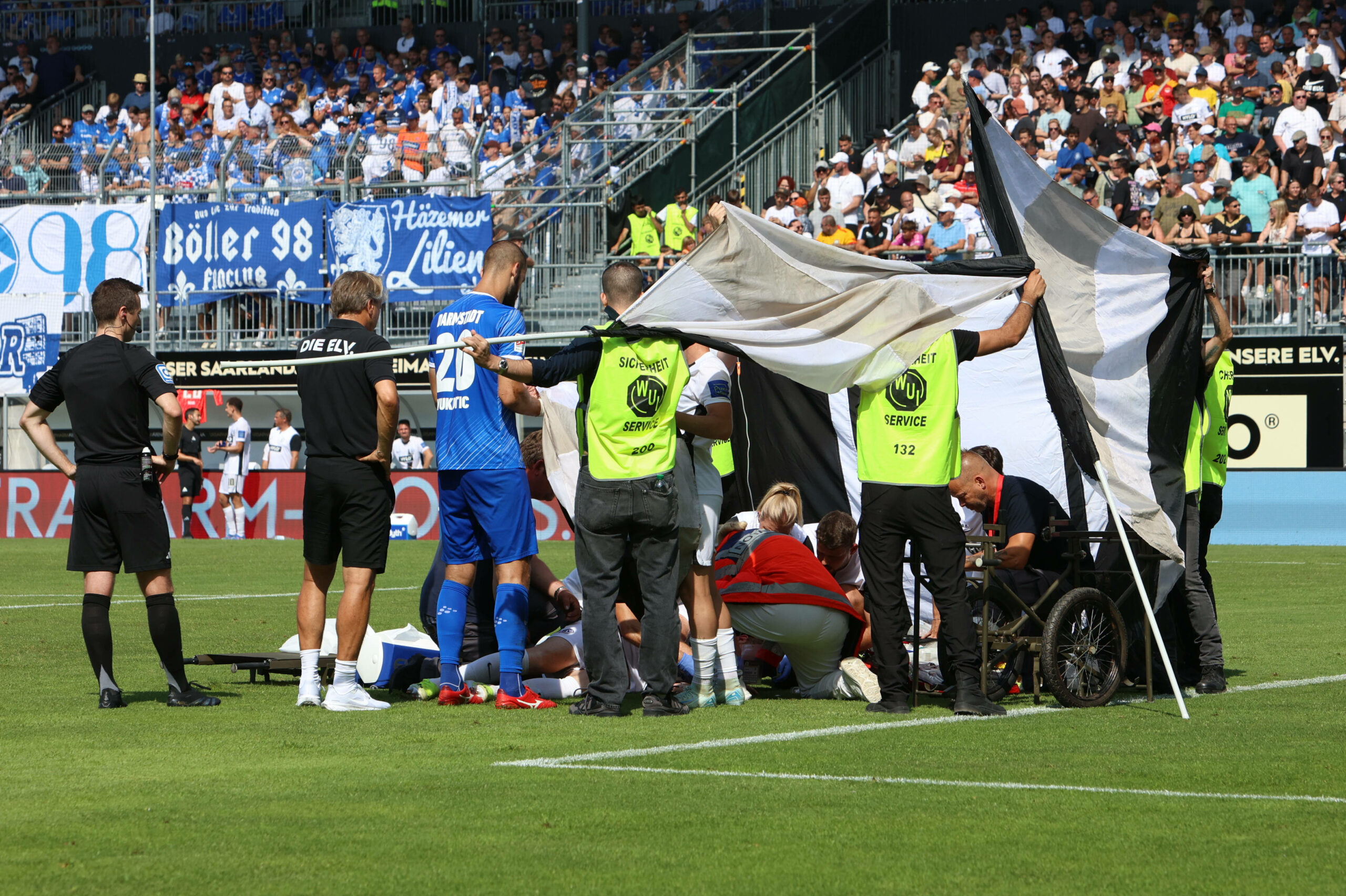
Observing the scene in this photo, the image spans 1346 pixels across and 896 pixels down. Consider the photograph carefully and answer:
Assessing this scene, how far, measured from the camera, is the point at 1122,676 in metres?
9.06

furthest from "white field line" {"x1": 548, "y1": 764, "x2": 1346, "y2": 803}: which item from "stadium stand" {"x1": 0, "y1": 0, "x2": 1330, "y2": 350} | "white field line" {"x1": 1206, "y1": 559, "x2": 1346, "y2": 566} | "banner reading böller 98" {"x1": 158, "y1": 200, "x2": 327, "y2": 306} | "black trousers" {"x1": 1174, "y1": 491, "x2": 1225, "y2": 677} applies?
"banner reading böller 98" {"x1": 158, "y1": 200, "x2": 327, "y2": 306}

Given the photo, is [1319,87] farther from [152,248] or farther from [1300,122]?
[152,248]

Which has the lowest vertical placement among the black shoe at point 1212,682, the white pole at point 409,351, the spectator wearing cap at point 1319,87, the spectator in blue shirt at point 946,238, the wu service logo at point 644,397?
the black shoe at point 1212,682

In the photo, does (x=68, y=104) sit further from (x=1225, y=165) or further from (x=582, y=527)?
(x=582, y=527)

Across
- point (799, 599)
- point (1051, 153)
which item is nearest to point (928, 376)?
point (799, 599)

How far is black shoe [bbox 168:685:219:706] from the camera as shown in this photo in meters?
8.93

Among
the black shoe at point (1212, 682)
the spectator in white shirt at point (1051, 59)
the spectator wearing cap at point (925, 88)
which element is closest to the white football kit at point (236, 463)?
the spectator wearing cap at point (925, 88)

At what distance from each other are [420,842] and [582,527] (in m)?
3.23

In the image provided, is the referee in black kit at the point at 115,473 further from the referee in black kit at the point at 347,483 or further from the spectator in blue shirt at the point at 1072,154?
the spectator in blue shirt at the point at 1072,154

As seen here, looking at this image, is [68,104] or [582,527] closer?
[582,527]

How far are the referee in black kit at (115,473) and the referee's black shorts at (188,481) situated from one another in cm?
1788

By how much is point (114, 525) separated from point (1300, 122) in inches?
857

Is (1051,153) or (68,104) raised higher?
(68,104)

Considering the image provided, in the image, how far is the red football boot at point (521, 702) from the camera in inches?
352
